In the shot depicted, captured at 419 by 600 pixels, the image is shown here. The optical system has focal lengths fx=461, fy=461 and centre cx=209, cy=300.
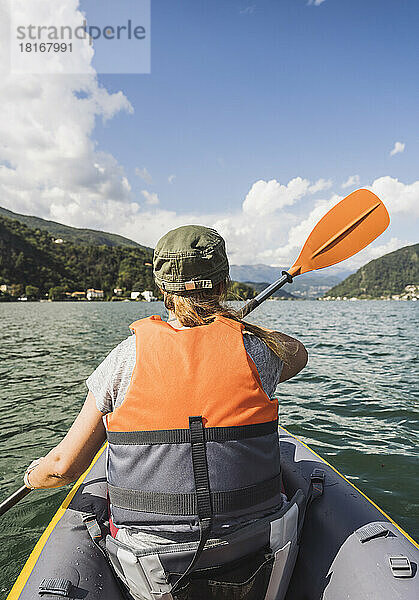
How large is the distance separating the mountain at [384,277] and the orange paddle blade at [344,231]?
148925mm

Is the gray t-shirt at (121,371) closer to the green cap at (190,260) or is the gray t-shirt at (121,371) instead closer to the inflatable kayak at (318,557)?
the green cap at (190,260)

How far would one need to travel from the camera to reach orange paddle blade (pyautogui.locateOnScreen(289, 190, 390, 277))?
319 centimetres

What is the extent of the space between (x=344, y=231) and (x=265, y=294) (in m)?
0.91

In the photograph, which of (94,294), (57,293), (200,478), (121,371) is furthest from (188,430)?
(94,294)

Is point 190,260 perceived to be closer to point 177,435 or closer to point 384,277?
point 177,435

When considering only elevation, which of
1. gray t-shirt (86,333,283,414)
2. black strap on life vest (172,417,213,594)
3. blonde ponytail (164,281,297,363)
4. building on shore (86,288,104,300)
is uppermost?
building on shore (86,288,104,300)

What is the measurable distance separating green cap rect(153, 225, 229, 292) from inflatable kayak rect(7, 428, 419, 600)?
1.28 metres

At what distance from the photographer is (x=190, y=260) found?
5.87ft

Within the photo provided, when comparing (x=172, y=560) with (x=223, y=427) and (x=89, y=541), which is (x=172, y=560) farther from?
(x=89, y=541)

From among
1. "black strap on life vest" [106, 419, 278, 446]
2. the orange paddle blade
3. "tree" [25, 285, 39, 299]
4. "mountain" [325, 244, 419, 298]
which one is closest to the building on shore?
"tree" [25, 285, 39, 299]

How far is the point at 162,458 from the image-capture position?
1.63 metres

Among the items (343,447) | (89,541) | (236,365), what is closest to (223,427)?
(236,365)

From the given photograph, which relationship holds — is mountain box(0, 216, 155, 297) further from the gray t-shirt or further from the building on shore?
the gray t-shirt

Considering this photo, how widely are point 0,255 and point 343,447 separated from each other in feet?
363
